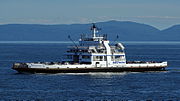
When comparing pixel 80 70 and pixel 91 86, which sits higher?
pixel 80 70

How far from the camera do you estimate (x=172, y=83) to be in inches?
4291

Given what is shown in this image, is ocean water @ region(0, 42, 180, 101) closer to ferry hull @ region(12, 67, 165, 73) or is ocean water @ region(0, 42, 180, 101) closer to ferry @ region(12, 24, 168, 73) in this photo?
ferry hull @ region(12, 67, 165, 73)

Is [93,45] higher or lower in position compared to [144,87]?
higher

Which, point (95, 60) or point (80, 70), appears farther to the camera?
point (95, 60)

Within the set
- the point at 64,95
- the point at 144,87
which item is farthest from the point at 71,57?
the point at 64,95

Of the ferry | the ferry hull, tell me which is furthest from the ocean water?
the ferry

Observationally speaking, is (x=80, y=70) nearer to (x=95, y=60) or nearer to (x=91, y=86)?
(x=95, y=60)

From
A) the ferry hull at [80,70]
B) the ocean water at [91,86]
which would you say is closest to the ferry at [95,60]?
the ferry hull at [80,70]

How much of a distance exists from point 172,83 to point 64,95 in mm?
26094

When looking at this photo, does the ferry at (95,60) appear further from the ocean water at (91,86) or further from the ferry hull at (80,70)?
the ocean water at (91,86)

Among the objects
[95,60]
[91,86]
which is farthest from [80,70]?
[91,86]

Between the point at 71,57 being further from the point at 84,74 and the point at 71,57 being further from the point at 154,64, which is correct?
the point at 154,64

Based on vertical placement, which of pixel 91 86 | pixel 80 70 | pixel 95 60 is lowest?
pixel 91 86

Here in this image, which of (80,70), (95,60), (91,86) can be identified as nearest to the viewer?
(91,86)
